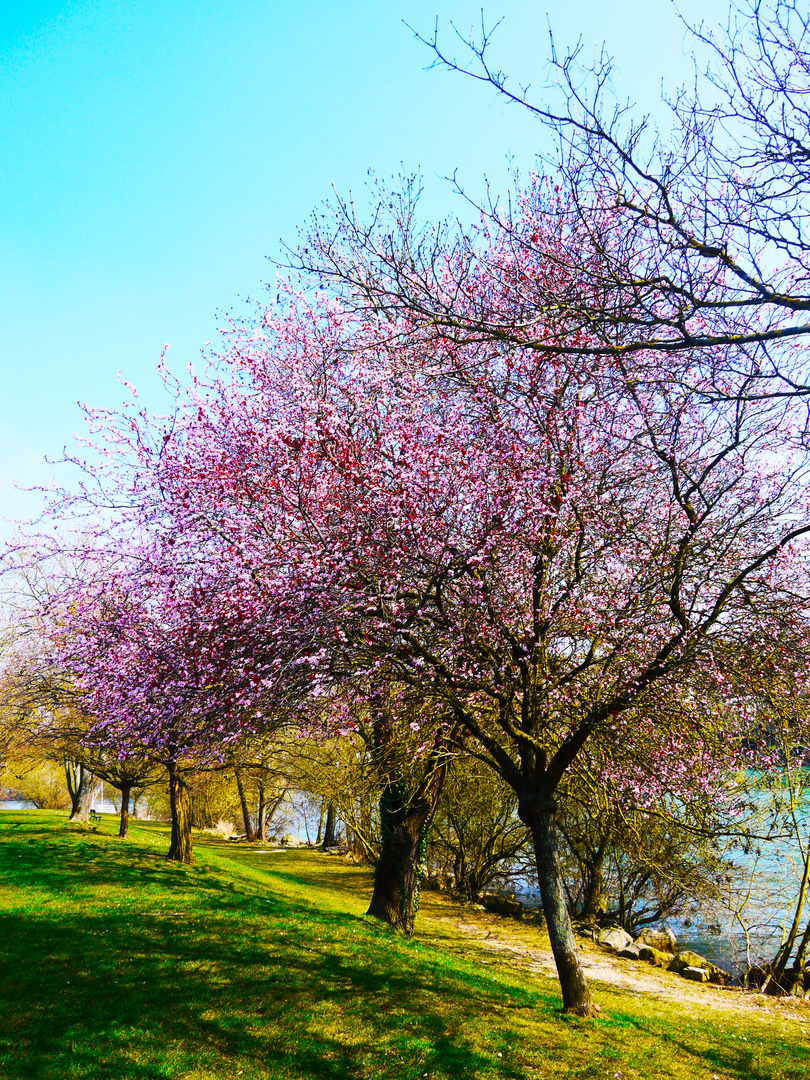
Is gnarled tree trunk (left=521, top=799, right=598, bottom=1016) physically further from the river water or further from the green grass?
the river water

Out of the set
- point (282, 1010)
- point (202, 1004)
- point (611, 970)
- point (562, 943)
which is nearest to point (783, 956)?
point (611, 970)

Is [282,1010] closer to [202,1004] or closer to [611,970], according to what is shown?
[202,1004]

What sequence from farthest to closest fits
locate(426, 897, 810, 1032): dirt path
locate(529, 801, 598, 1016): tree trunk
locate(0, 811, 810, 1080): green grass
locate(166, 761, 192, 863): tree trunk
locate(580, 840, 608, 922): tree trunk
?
1. locate(580, 840, 608, 922): tree trunk
2. locate(166, 761, 192, 863): tree trunk
3. locate(426, 897, 810, 1032): dirt path
4. locate(529, 801, 598, 1016): tree trunk
5. locate(0, 811, 810, 1080): green grass

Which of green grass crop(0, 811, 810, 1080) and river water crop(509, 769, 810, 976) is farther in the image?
river water crop(509, 769, 810, 976)

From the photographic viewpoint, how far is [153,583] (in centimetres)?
892

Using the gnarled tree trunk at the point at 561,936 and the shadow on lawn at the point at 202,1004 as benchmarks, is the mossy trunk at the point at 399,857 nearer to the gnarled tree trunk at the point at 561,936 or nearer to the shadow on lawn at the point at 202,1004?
the shadow on lawn at the point at 202,1004

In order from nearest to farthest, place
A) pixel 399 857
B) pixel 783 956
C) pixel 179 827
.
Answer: pixel 399 857, pixel 783 956, pixel 179 827

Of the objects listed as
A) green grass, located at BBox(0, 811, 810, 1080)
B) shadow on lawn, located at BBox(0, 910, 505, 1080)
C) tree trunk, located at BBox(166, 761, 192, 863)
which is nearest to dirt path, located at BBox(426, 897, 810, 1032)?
green grass, located at BBox(0, 811, 810, 1080)

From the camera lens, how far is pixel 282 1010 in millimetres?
6984

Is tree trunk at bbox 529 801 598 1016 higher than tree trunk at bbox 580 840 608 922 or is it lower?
higher

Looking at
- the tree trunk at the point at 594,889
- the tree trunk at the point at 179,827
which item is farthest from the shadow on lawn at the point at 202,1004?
the tree trunk at the point at 594,889

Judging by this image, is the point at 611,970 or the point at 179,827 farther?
the point at 179,827

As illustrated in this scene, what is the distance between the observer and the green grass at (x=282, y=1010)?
596cm

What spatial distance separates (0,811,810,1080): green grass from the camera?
5961 millimetres
